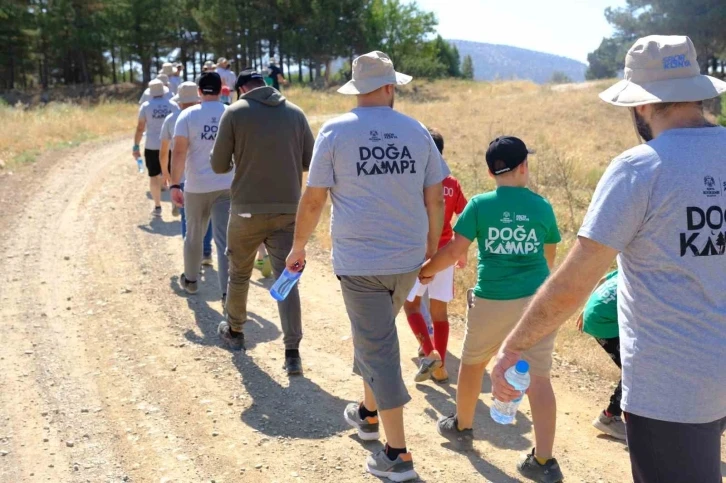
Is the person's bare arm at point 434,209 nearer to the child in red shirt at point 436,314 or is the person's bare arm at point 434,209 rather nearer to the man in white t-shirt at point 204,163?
the child in red shirt at point 436,314

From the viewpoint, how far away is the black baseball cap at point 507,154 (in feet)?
13.4

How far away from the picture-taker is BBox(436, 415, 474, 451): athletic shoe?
14.8ft

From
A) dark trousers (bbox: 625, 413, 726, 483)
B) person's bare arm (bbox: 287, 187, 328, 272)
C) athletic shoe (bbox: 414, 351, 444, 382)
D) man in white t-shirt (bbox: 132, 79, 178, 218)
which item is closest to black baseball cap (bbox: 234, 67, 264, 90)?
person's bare arm (bbox: 287, 187, 328, 272)

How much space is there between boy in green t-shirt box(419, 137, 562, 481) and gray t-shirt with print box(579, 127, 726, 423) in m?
1.59

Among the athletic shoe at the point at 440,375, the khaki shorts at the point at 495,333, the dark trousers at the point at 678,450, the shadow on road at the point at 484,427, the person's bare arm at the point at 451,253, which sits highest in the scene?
the person's bare arm at the point at 451,253

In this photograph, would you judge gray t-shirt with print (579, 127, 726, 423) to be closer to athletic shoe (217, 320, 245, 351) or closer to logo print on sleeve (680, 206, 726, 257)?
logo print on sleeve (680, 206, 726, 257)

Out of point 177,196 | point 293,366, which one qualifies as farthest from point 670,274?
point 177,196

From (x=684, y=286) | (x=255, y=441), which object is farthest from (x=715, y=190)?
(x=255, y=441)

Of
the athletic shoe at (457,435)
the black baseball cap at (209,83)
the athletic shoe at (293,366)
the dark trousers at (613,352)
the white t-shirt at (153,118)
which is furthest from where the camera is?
the white t-shirt at (153,118)

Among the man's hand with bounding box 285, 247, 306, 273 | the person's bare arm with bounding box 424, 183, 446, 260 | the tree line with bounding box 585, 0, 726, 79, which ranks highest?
the tree line with bounding box 585, 0, 726, 79

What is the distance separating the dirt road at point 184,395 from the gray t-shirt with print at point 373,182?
3.95 ft

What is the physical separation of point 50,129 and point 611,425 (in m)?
18.4

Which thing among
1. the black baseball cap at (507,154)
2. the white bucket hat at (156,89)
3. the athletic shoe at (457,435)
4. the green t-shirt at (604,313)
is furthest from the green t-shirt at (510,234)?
the white bucket hat at (156,89)

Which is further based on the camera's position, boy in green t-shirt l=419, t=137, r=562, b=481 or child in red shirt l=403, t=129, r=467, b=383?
child in red shirt l=403, t=129, r=467, b=383
